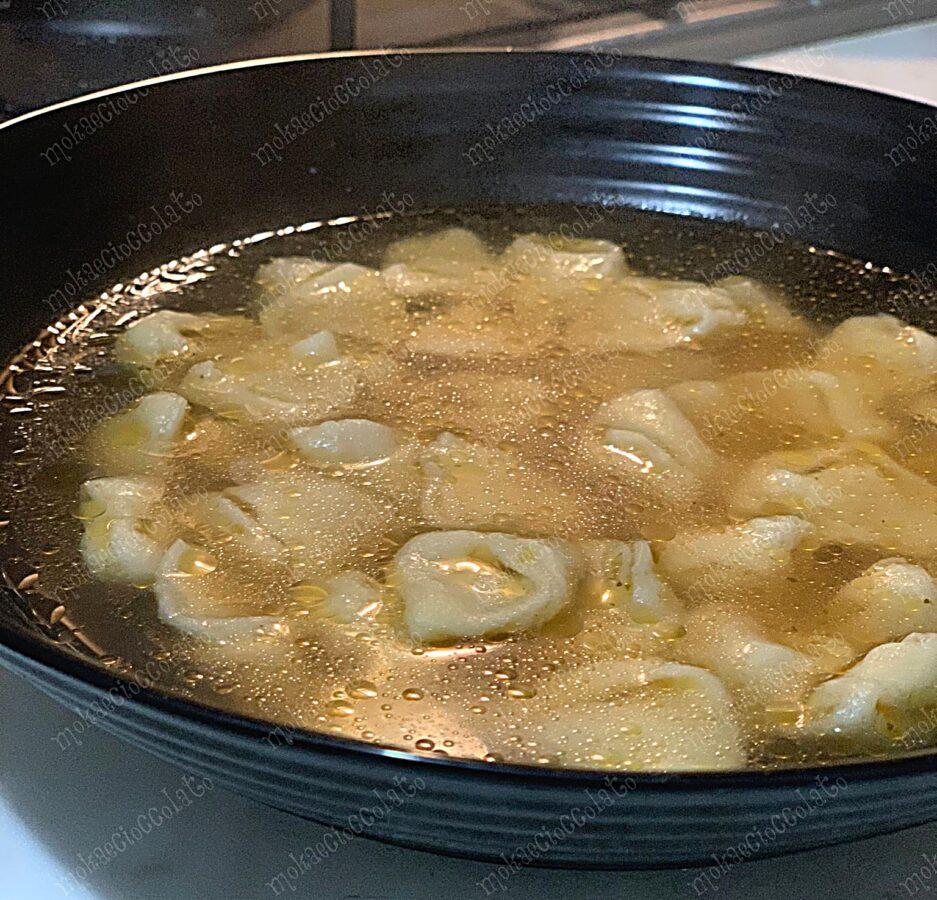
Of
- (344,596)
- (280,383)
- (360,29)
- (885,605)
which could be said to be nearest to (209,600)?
(344,596)

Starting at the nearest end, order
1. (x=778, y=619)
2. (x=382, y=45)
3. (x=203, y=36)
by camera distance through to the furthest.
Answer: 1. (x=778, y=619)
2. (x=203, y=36)
3. (x=382, y=45)

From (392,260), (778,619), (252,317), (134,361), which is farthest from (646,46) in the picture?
(778,619)

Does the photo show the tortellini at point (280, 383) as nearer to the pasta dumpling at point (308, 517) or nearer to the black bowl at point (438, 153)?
the pasta dumpling at point (308, 517)

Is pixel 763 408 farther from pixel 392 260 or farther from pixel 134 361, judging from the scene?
pixel 134 361

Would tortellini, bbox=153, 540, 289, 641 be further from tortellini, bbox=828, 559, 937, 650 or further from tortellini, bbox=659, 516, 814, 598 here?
tortellini, bbox=828, 559, 937, 650

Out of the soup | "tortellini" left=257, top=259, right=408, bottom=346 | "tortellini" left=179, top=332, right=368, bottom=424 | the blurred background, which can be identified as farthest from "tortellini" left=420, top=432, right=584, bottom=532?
the blurred background

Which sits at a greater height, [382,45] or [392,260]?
[382,45]
